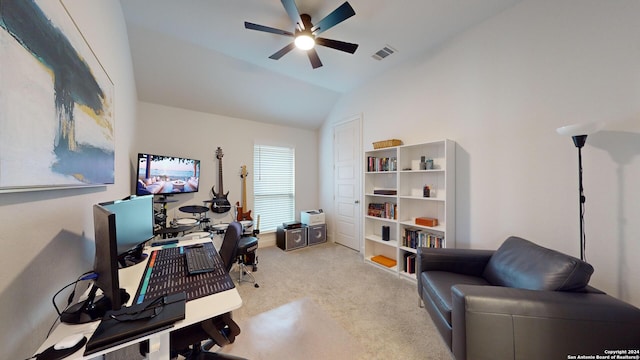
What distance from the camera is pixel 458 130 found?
259cm

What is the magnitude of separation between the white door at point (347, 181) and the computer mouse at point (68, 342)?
11.6 ft

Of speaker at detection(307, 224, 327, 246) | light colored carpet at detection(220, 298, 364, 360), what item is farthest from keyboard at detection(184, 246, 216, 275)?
speaker at detection(307, 224, 327, 246)

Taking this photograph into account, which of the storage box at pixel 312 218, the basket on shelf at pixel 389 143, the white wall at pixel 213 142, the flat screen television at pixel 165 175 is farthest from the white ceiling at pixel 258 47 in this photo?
the storage box at pixel 312 218

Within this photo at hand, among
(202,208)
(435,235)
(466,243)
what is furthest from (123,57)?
(466,243)

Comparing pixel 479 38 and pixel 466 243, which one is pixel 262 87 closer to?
pixel 479 38

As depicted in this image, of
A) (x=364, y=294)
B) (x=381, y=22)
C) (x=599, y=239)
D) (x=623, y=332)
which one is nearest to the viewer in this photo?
(x=623, y=332)

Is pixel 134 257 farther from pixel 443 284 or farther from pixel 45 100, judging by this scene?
pixel 443 284

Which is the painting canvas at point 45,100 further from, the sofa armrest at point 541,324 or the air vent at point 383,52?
the air vent at point 383,52

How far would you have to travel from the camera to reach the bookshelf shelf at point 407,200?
258 centimetres

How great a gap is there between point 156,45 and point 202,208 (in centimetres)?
218

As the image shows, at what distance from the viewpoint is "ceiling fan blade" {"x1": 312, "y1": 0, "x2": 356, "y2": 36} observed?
5.48ft

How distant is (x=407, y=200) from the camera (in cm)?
305

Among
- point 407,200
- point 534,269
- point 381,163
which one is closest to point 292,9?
point 381,163

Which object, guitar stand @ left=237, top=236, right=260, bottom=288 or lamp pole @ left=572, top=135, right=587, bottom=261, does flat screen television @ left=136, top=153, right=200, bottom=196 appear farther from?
lamp pole @ left=572, top=135, right=587, bottom=261
